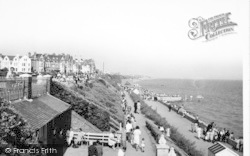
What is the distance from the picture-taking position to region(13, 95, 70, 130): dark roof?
7.10 meters

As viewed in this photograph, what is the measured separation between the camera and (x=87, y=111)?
11.6 metres

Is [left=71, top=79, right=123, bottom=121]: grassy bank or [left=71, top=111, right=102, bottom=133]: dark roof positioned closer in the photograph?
[left=71, top=111, right=102, bottom=133]: dark roof

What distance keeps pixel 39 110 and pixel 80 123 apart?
292 cm

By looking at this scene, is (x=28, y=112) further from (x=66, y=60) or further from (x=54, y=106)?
(x=66, y=60)

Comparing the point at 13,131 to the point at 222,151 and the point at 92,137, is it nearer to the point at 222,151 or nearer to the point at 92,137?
the point at 92,137

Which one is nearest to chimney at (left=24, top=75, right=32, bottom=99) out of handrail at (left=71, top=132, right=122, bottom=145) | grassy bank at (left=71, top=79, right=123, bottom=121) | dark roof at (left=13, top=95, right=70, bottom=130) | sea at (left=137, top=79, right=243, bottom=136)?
dark roof at (left=13, top=95, right=70, bottom=130)

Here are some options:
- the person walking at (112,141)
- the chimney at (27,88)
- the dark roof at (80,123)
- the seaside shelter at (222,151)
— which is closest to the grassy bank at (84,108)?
the dark roof at (80,123)

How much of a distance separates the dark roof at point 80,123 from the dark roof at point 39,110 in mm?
828

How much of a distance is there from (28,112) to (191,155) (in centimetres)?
715

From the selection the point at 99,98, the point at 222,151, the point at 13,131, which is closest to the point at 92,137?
the point at 13,131

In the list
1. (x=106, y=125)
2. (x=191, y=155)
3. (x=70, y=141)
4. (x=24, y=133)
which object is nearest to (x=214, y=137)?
(x=191, y=155)

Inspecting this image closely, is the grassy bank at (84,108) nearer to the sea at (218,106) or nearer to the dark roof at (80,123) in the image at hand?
the dark roof at (80,123)

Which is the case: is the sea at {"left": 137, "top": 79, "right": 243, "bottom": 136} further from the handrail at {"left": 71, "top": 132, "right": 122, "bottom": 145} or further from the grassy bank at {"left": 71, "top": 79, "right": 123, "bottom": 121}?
the grassy bank at {"left": 71, "top": 79, "right": 123, "bottom": 121}

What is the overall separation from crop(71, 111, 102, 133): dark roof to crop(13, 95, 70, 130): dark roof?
0.83 meters
